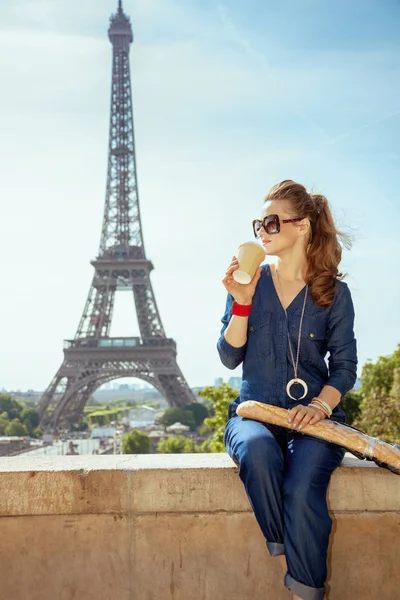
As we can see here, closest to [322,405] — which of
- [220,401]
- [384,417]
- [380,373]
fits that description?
[220,401]

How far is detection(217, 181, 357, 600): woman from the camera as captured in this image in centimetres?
249

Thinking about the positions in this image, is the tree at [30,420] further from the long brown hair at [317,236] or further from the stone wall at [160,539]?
the long brown hair at [317,236]

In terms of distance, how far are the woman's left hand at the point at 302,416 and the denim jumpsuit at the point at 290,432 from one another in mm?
73

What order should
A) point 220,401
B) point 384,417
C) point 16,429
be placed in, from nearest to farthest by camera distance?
point 220,401, point 384,417, point 16,429

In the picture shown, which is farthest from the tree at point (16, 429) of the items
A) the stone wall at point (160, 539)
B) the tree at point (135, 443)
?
the stone wall at point (160, 539)

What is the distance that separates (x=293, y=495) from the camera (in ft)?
8.20

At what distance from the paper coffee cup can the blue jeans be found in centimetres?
62

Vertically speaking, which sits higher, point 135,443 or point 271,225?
point 135,443

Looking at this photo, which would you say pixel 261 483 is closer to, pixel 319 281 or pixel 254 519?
pixel 254 519

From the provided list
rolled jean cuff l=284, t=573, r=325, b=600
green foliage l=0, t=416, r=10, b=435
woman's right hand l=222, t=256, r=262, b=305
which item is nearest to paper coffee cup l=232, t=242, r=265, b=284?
woman's right hand l=222, t=256, r=262, b=305

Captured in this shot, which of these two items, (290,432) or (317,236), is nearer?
(290,432)

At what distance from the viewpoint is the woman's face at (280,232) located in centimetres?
307

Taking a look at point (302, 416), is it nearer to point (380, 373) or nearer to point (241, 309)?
point (241, 309)

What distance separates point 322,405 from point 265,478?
40 centimetres
